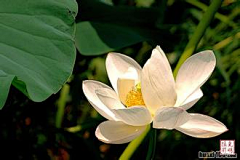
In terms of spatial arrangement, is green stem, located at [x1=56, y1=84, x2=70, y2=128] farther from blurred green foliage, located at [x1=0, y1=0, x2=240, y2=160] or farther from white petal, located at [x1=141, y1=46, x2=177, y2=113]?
white petal, located at [x1=141, y1=46, x2=177, y2=113]

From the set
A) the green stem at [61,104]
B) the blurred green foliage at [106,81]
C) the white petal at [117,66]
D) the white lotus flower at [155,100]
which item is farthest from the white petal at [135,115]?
the green stem at [61,104]

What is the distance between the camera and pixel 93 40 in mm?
1597

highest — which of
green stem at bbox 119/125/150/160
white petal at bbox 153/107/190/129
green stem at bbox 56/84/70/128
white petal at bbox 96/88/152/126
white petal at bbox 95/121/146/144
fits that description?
white petal at bbox 153/107/190/129

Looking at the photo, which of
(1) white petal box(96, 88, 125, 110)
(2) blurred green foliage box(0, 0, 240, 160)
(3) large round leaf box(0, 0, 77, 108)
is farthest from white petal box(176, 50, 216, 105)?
(2) blurred green foliage box(0, 0, 240, 160)

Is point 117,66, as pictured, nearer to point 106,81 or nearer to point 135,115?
point 135,115

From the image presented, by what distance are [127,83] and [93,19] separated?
0.76 meters

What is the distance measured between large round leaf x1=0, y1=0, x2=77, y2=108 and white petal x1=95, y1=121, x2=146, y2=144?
131mm

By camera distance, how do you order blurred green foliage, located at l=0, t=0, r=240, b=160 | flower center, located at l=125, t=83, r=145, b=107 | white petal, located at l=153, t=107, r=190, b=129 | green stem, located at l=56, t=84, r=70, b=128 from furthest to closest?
1. green stem, located at l=56, t=84, r=70, b=128
2. blurred green foliage, located at l=0, t=0, r=240, b=160
3. flower center, located at l=125, t=83, r=145, b=107
4. white petal, located at l=153, t=107, r=190, b=129

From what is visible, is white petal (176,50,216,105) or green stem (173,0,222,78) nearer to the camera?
white petal (176,50,216,105)

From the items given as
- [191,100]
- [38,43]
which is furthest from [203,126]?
[38,43]

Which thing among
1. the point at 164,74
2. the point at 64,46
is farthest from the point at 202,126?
the point at 64,46

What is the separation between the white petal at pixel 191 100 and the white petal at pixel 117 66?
0.13m

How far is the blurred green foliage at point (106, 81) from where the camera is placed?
1676 millimetres

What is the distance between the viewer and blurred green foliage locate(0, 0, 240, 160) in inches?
66.0
